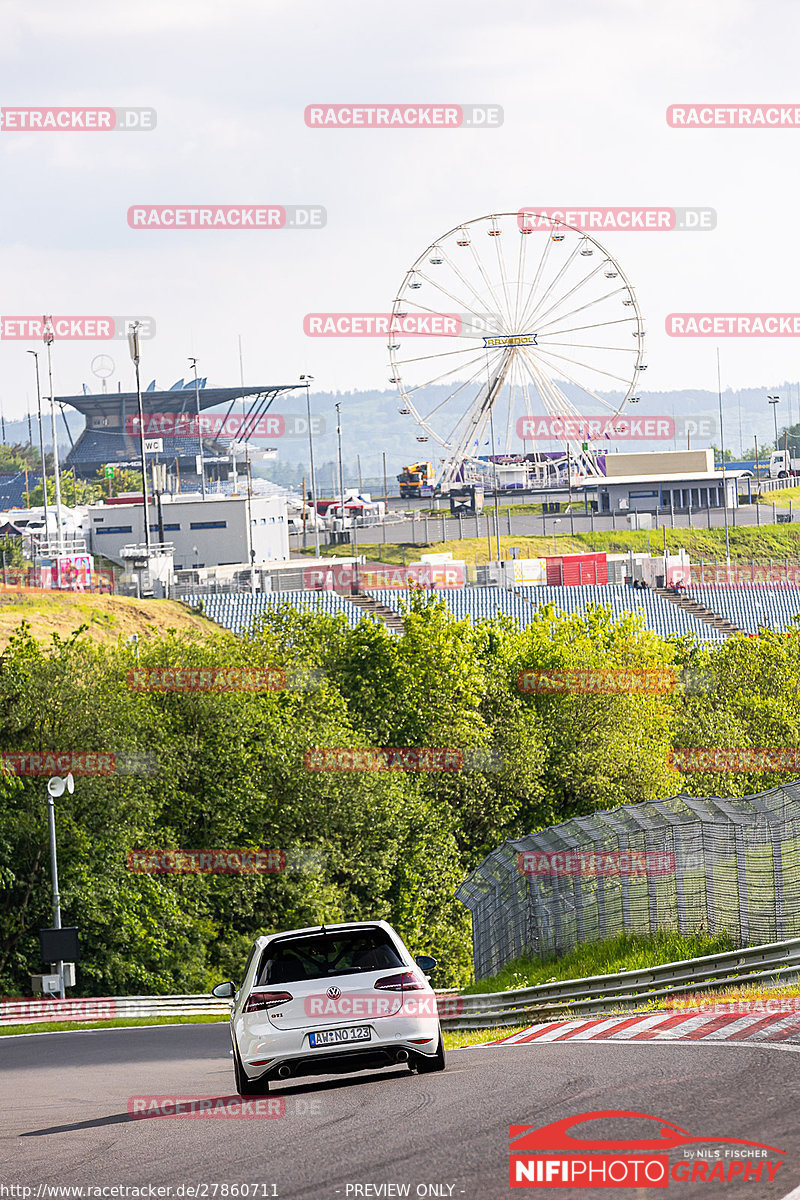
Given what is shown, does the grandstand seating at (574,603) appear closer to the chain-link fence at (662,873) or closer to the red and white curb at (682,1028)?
the chain-link fence at (662,873)

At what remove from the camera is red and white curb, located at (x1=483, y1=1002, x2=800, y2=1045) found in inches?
441

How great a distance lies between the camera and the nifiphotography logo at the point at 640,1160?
22.1ft

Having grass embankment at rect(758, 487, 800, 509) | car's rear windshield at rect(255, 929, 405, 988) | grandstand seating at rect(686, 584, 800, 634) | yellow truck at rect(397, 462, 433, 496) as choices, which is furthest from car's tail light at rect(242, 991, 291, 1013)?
yellow truck at rect(397, 462, 433, 496)

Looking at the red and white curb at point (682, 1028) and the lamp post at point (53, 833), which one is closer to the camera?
the red and white curb at point (682, 1028)

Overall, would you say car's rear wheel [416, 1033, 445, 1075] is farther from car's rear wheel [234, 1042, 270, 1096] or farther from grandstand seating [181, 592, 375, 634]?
grandstand seating [181, 592, 375, 634]

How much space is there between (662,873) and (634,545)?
Result: 95476 mm

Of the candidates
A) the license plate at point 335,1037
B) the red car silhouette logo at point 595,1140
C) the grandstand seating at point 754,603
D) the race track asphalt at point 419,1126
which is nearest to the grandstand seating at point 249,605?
the grandstand seating at point 754,603

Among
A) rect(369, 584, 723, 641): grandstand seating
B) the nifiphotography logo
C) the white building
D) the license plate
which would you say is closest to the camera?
the nifiphotography logo

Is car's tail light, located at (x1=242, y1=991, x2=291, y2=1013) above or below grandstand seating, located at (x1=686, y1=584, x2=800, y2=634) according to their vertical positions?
above

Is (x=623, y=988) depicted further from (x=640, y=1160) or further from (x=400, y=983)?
(x=640, y=1160)

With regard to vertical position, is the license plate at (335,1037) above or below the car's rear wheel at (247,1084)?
above

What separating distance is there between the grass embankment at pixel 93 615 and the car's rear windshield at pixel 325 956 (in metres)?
48.4

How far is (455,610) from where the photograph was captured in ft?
247

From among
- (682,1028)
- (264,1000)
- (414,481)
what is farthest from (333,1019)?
(414,481)
